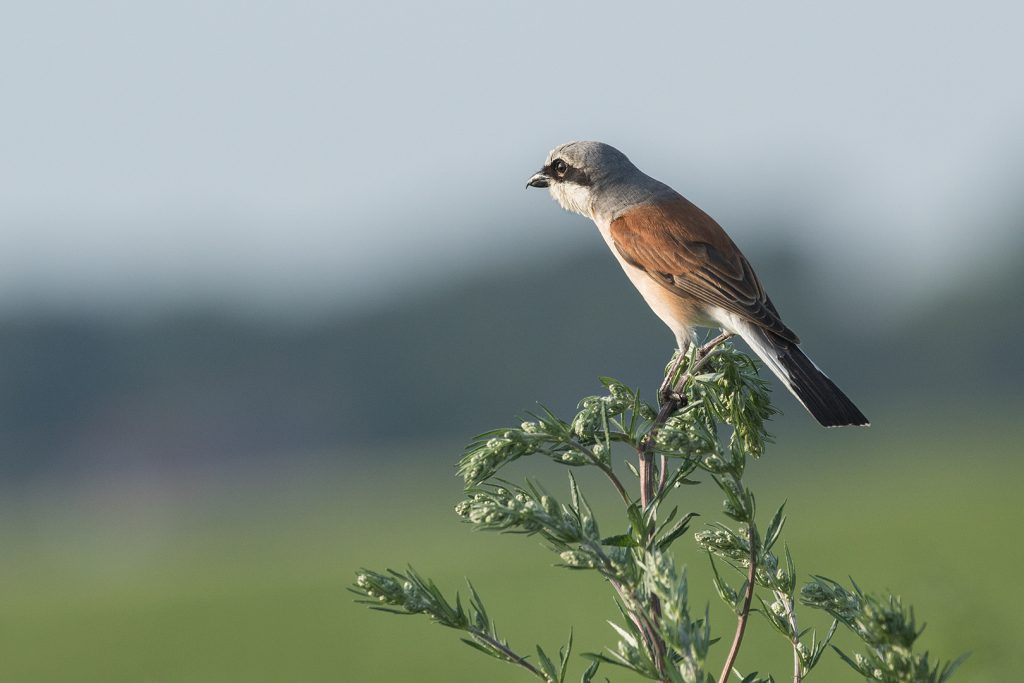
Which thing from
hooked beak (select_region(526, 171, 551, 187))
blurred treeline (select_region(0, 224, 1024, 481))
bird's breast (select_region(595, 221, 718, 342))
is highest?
blurred treeline (select_region(0, 224, 1024, 481))

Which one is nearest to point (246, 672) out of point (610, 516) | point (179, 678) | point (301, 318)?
point (179, 678)

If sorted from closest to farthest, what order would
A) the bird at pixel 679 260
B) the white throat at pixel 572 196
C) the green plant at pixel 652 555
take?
the green plant at pixel 652 555 → the bird at pixel 679 260 → the white throat at pixel 572 196

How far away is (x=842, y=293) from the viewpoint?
332ft

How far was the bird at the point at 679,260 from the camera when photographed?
16.4 feet

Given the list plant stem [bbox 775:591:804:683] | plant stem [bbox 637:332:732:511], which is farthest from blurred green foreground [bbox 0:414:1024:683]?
plant stem [bbox 775:591:804:683]

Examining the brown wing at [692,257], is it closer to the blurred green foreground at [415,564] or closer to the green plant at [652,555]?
the blurred green foreground at [415,564]

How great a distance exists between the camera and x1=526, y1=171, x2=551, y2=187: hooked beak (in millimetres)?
6449

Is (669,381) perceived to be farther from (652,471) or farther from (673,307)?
(673,307)

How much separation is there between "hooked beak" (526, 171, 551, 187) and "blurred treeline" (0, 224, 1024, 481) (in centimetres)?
8122

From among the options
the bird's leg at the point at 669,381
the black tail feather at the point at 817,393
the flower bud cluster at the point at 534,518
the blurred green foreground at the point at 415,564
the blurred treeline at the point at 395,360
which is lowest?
the flower bud cluster at the point at 534,518

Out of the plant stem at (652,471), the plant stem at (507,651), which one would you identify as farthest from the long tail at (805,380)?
the plant stem at (507,651)

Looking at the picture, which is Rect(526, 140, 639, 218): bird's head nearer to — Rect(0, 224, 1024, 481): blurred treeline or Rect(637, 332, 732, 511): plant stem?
Rect(637, 332, 732, 511): plant stem

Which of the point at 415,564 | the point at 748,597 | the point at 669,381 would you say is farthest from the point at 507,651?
the point at 415,564

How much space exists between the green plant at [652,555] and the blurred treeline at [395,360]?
8520 cm
